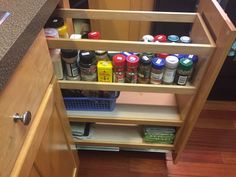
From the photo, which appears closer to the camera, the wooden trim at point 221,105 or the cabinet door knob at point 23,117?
the cabinet door knob at point 23,117

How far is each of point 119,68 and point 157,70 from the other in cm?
14

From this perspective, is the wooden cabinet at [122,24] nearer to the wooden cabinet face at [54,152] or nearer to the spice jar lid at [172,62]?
the spice jar lid at [172,62]

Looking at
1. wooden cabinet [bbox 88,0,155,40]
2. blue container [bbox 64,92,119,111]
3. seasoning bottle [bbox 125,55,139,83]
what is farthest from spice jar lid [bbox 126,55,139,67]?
wooden cabinet [bbox 88,0,155,40]

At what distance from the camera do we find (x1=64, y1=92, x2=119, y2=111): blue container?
939 millimetres

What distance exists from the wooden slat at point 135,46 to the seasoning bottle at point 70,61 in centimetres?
8

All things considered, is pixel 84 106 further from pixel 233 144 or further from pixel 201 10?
pixel 233 144

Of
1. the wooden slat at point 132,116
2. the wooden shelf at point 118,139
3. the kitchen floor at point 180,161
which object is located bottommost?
the kitchen floor at point 180,161

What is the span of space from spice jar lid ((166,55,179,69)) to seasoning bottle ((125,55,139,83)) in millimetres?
108

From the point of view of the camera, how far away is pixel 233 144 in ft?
4.26

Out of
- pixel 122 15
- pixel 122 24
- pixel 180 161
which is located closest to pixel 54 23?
pixel 122 15

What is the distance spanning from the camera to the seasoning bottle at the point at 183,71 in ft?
2.51

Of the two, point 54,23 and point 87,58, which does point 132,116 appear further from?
point 54,23

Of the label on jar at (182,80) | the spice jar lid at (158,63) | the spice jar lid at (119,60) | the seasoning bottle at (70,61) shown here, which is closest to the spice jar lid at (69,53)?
the seasoning bottle at (70,61)

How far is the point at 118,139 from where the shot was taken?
1.10 meters
